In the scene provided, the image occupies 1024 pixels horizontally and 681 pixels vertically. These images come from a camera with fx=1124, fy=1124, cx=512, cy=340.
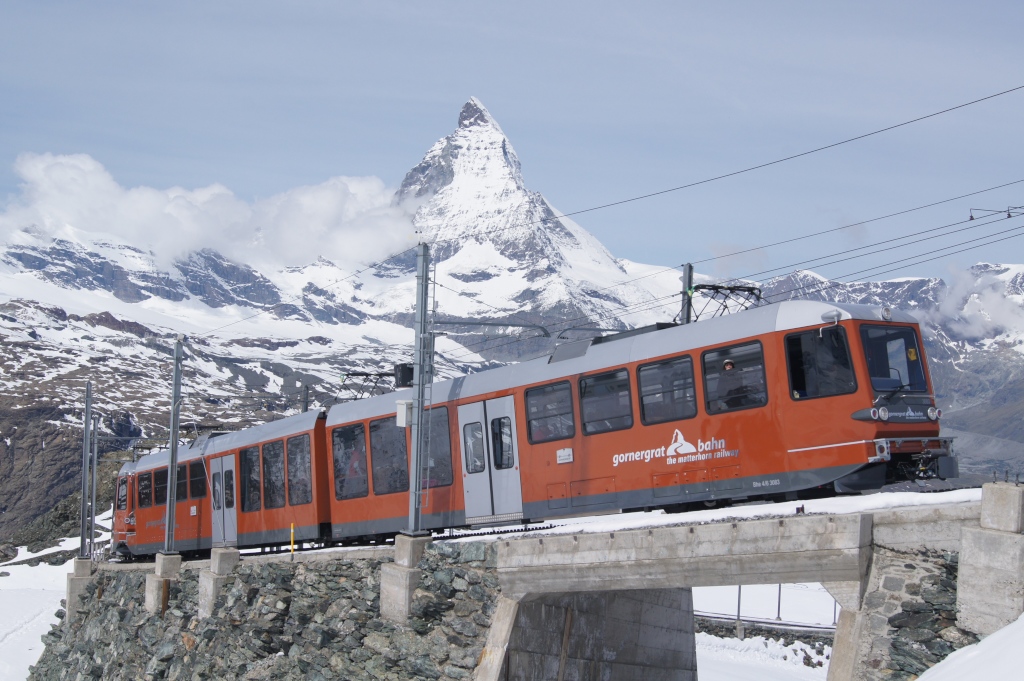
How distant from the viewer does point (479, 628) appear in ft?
61.0

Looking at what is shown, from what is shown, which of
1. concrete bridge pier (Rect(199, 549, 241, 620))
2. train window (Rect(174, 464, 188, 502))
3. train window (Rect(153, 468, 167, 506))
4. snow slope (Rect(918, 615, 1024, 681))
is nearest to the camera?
snow slope (Rect(918, 615, 1024, 681))

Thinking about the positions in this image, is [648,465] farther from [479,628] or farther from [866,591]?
[866,591]

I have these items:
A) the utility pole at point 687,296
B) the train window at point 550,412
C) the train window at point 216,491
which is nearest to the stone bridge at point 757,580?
the train window at point 550,412

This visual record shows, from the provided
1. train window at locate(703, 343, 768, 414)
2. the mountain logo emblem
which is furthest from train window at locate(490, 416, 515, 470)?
train window at locate(703, 343, 768, 414)

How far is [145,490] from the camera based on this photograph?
37.4 m

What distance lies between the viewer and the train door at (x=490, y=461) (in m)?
20.6

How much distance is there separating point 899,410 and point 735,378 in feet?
8.03

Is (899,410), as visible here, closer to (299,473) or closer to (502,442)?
(502,442)

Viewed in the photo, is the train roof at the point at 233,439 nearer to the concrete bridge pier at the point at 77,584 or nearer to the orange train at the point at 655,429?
the orange train at the point at 655,429

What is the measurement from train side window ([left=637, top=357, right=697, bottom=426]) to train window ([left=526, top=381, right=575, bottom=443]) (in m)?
1.68

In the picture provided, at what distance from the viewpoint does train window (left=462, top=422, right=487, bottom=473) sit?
21266mm

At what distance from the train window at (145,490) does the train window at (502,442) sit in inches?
774

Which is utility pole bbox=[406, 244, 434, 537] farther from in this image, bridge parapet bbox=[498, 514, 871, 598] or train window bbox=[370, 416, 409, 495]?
bridge parapet bbox=[498, 514, 871, 598]

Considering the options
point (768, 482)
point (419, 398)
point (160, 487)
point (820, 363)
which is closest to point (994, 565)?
point (768, 482)
